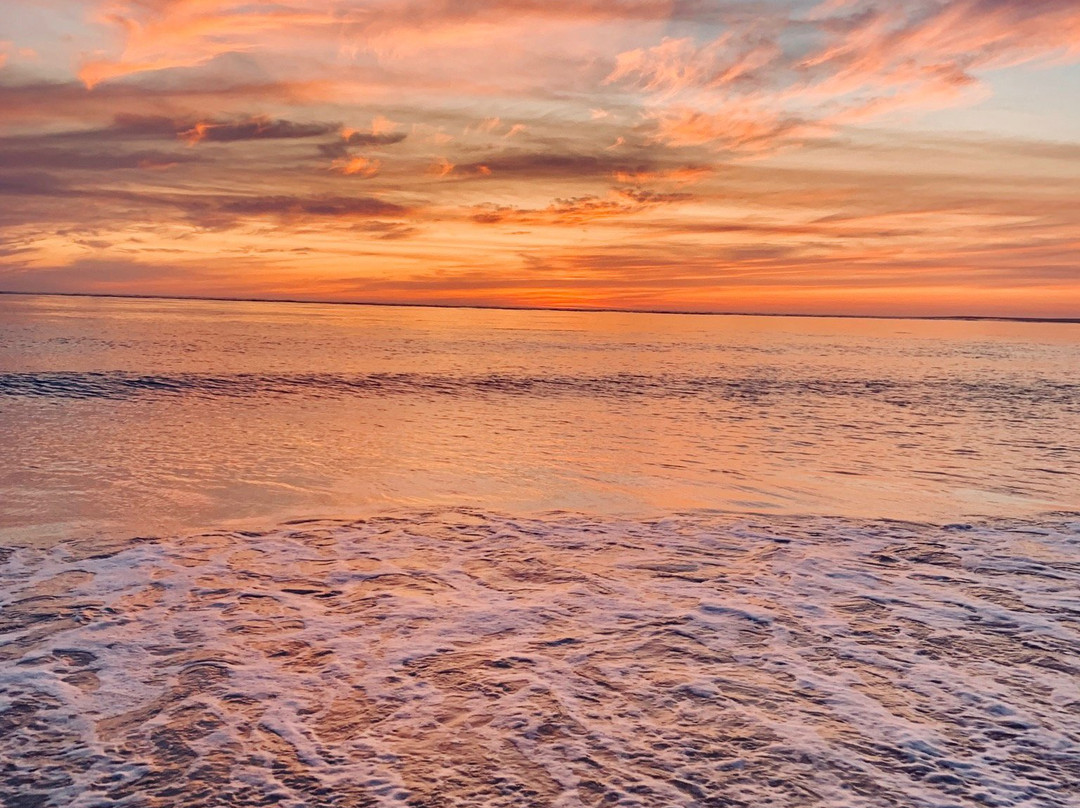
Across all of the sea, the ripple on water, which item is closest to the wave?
the sea

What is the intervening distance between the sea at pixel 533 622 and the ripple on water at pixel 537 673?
26mm

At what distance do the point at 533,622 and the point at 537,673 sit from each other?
98cm

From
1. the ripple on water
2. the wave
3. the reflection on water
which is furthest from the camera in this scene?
the wave

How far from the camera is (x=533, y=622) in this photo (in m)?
6.70

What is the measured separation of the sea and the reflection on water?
0.45 ft

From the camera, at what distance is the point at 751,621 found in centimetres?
677

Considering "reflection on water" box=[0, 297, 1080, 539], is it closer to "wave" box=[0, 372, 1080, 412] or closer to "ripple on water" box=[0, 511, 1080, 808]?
"wave" box=[0, 372, 1080, 412]

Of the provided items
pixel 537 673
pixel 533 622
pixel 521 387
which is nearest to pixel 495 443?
pixel 533 622

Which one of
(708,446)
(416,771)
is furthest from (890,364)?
(416,771)

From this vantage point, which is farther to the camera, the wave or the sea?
the wave

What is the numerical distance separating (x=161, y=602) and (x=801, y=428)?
16.0 metres

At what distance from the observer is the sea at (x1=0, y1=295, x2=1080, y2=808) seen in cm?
448

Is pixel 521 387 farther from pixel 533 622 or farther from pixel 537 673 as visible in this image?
pixel 537 673

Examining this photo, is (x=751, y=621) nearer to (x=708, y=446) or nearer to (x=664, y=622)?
(x=664, y=622)
